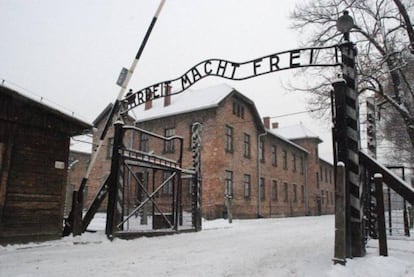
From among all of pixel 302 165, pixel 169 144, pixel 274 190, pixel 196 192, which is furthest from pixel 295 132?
pixel 196 192

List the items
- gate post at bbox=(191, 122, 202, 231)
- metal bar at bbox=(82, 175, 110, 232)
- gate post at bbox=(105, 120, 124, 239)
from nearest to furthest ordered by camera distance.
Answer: gate post at bbox=(105, 120, 124, 239), metal bar at bbox=(82, 175, 110, 232), gate post at bbox=(191, 122, 202, 231)

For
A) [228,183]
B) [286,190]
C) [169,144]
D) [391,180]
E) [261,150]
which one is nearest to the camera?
[391,180]

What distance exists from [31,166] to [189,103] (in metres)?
17.7

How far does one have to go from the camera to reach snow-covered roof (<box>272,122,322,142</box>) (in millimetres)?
40750

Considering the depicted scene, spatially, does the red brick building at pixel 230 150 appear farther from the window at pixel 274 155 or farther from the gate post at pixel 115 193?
the gate post at pixel 115 193

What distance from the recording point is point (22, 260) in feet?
19.3

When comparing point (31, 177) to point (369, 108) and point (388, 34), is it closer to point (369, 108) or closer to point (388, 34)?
point (369, 108)

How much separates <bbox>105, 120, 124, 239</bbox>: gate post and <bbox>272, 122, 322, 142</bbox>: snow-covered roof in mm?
33025

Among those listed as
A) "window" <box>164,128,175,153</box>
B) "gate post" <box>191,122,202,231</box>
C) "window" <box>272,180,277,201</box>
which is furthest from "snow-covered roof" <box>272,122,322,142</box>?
"gate post" <box>191,122,202,231</box>

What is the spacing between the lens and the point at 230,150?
2425 cm

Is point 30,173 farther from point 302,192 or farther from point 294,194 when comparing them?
point 302,192

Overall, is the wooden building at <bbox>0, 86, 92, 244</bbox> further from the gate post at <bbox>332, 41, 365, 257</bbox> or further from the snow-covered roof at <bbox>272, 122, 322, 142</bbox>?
the snow-covered roof at <bbox>272, 122, 322, 142</bbox>

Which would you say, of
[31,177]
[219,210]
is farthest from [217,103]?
[31,177]

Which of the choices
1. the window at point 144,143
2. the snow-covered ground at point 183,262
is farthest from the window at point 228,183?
the snow-covered ground at point 183,262
